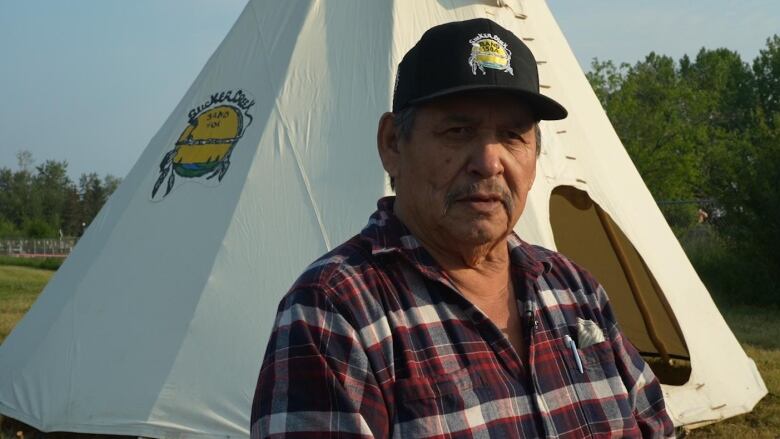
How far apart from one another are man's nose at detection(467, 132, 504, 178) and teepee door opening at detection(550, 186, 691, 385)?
4921 millimetres

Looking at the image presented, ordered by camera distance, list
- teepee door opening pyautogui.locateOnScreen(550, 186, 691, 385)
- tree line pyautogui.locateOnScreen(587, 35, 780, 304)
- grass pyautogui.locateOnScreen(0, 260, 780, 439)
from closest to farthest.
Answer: grass pyautogui.locateOnScreen(0, 260, 780, 439)
teepee door opening pyautogui.locateOnScreen(550, 186, 691, 385)
tree line pyautogui.locateOnScreen(587, 35, 780, 304)

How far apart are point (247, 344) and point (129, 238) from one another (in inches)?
50.1

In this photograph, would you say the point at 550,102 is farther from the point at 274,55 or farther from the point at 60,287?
the point at 60,287

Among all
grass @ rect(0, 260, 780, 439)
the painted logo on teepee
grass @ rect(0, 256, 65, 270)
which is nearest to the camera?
the painted logo on teepee

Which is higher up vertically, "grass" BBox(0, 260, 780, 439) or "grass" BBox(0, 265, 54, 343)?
"grass" BBox(0, 265, 54, 343)

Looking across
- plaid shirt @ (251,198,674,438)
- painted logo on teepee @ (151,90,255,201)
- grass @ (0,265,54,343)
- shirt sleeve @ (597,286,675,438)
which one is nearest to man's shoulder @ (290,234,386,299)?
plaid shirt @ (251,198,674,438)

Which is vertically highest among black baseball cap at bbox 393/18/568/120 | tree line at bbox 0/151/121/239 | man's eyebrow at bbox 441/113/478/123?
tree line at bbox 0/151/121/239

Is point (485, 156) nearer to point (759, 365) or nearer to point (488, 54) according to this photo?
point (488, 54)

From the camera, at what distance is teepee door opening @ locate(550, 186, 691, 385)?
6.73m

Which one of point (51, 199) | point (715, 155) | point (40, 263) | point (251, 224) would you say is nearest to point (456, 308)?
point (251, 224)

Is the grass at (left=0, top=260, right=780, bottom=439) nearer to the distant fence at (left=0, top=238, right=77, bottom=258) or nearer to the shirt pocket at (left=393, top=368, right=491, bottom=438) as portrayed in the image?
the shirt pocket at (left=393, top=368, right=491, bottom=438)

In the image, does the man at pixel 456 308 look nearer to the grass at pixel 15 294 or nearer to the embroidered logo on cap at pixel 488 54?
the embroidered logo on cap at pixel 488 54

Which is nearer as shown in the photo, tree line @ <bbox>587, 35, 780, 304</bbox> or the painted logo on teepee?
the painted logo on teepee

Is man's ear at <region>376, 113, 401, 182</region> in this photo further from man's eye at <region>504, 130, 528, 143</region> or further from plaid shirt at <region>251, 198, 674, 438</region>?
man's eye at <region>504, 130, 528, 143</region>
